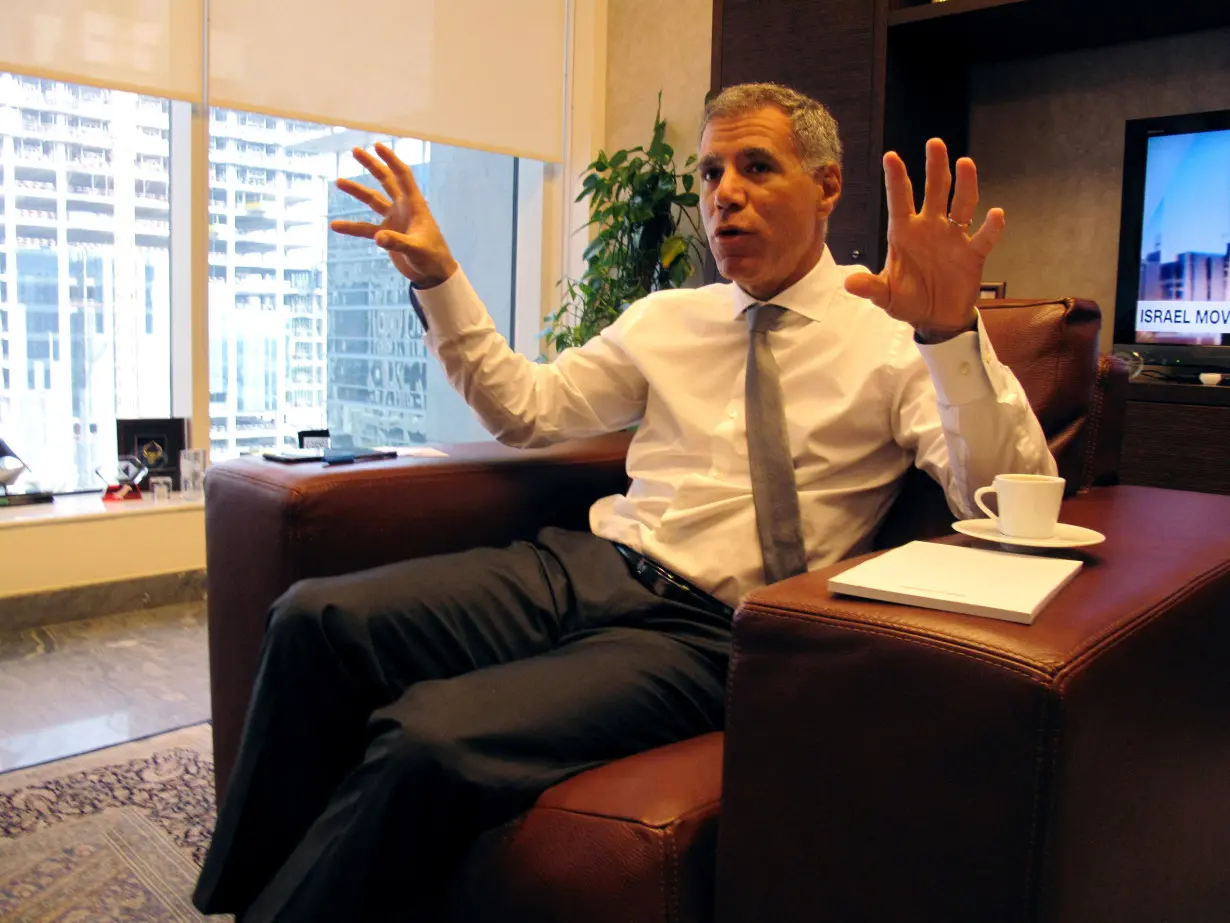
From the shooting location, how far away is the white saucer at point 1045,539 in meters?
1.02

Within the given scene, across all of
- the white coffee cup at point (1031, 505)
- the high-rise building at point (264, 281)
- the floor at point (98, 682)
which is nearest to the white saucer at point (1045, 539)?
the white coffee cup at point (1031, 505)

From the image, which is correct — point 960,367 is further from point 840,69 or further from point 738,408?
point 840,69

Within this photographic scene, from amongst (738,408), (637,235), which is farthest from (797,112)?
(637,235)

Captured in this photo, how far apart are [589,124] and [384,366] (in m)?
1.19

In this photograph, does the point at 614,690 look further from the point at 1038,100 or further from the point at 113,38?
the point at 113,38

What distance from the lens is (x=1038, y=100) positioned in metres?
2.84

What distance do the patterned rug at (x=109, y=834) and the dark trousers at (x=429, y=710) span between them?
1.45 ft

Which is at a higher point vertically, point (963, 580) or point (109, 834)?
point (963, 580)

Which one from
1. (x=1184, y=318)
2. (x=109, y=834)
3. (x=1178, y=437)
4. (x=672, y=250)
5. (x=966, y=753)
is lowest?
(x=109, y=834)

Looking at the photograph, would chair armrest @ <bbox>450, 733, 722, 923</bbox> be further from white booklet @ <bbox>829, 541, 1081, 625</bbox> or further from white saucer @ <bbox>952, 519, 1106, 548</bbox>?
white saucer @ <bbox>952, 519, 1106, 548</bbox>

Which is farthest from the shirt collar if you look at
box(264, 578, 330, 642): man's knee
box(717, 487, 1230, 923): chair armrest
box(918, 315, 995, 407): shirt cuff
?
box(264, 578, 330, 642): man's knee

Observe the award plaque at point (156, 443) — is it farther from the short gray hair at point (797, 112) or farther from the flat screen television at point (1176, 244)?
the flat screen television at point (1176, 244)

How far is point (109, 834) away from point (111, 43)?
2.15 metres

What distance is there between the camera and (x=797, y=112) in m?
1.55
